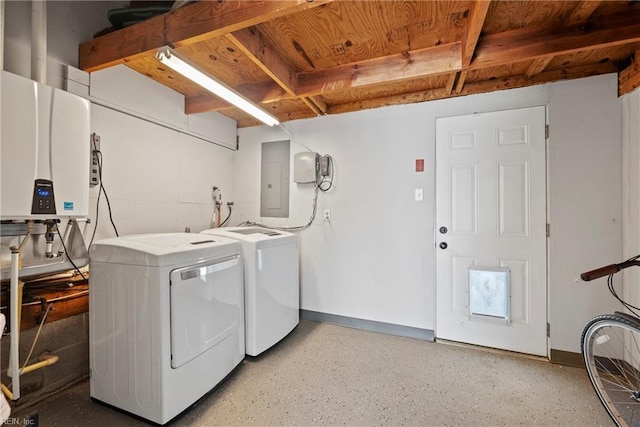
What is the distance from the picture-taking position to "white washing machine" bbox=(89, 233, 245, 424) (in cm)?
149

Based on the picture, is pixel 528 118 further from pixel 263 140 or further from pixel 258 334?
pixel 258 334

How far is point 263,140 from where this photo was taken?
3.34 m

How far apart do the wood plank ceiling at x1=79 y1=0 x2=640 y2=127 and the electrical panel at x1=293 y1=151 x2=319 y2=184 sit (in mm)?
736

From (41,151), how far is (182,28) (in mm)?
1070

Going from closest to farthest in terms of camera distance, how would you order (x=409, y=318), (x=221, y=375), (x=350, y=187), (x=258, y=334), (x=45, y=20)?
(x=45, y=20), (x=221, y=375), (x=258, y=334), (x=409, y=318), (x=350, y=187)

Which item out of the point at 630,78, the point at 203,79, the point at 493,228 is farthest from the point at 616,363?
the point at 203,79

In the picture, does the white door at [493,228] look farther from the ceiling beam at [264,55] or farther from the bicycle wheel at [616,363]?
the ceiling beam at [264,55]

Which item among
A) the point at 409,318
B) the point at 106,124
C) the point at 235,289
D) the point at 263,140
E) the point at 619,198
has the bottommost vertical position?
the point at 409,318

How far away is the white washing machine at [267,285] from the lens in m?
2.17

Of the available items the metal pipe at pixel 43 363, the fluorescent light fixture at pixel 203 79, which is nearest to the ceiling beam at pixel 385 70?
the fluorescent light fixture at pixel 203 79

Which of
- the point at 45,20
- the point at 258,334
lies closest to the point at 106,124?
the point at 45,20

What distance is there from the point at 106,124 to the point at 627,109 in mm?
4019

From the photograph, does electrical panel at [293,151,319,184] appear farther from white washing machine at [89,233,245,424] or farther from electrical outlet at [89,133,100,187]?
electrical outlet at [89,133,100,187]

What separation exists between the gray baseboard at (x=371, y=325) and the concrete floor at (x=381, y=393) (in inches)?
8.1
